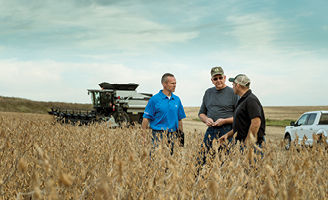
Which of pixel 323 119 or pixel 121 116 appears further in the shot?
pixel 121 116

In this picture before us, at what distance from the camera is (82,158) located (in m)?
3.60

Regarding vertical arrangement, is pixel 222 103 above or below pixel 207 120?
above

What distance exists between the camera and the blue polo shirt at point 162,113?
5094 mm

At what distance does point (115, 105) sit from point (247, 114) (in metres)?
15.5

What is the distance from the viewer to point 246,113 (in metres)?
4.08

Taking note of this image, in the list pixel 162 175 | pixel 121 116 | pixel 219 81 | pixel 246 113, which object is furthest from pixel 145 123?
pixel 121 116

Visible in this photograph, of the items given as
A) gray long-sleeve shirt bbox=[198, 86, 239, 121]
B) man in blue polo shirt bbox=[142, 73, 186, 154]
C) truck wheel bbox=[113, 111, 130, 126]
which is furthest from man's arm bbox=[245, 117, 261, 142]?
truck wheel bbox=[113, 111, 130, 126]

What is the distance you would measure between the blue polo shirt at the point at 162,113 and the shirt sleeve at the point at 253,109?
151 cm

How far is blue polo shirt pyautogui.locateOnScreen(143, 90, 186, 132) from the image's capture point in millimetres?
5094

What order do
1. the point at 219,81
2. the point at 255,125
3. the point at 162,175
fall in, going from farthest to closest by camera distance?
1. the point at 219,81
2. the point at 255,125
3. the point at 162,175

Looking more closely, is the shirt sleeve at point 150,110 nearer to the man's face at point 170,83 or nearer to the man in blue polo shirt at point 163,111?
the man in blue polo shirt at point 163,111

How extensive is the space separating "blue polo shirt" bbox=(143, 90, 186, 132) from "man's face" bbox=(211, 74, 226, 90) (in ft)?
2.43

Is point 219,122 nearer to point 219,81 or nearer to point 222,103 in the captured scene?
point 222,103

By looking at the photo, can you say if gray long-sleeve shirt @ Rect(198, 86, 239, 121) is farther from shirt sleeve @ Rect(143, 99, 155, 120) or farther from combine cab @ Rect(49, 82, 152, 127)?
combine cab @ Rect(49, 82, 152, 127)
